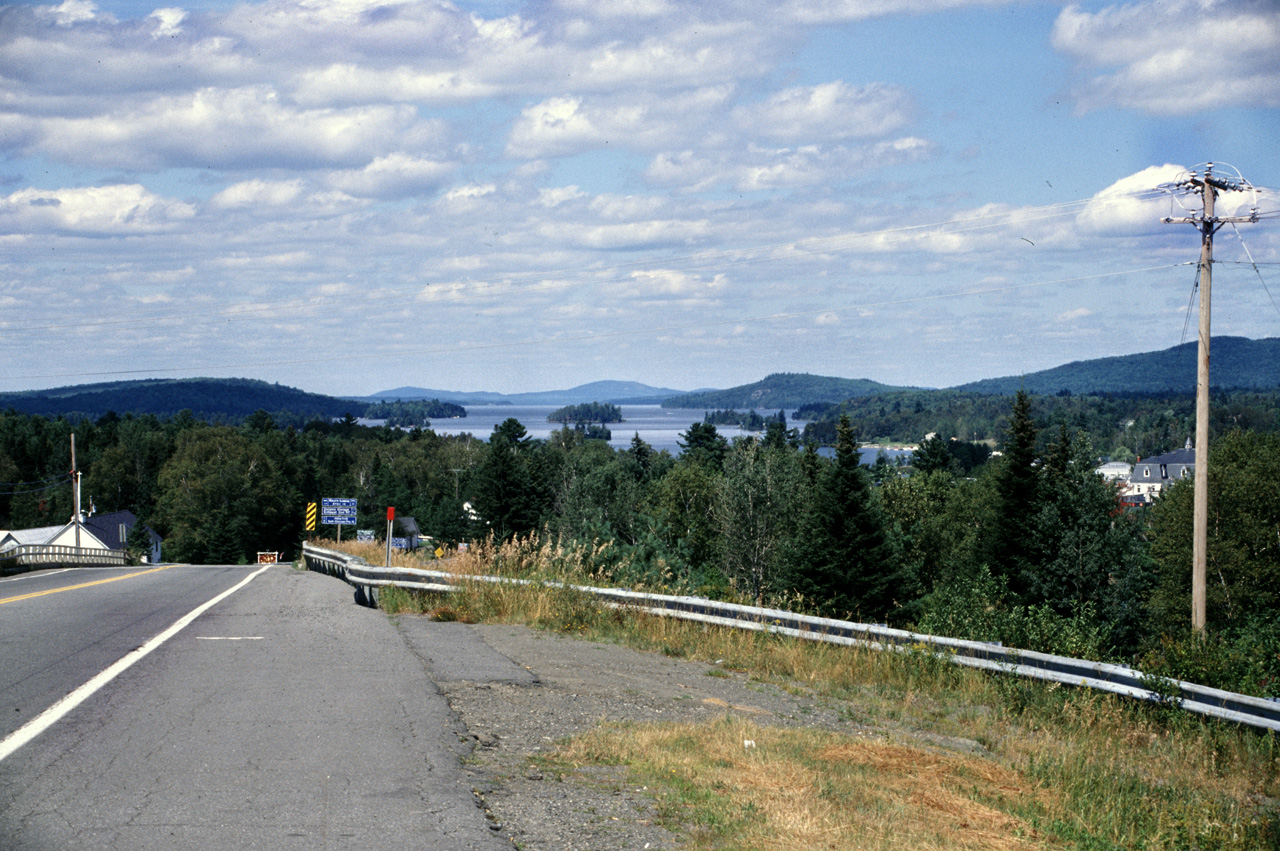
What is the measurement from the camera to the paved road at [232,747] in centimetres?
519

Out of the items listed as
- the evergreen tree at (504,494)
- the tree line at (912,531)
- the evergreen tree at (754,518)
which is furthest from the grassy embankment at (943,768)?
the evergreen tree at (504,494)

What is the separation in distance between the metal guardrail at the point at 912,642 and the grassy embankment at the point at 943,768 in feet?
0.52

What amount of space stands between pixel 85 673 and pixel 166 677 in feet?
2.47

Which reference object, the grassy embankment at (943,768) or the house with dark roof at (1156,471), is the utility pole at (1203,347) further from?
the house with dark roof at (1156,471)

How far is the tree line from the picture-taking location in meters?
18.0

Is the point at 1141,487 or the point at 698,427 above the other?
the point at 698,427

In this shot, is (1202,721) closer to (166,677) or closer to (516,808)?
(516,808)

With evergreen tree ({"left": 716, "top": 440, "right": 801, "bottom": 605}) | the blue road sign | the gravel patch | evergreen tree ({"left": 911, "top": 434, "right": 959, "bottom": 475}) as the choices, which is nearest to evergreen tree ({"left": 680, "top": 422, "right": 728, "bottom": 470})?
evergreen tree ({"left": 911, "top": 434, "right": 959, "bottom": 475})

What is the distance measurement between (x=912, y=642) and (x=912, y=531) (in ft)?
251

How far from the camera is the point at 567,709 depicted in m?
8.84

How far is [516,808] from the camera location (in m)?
5.81

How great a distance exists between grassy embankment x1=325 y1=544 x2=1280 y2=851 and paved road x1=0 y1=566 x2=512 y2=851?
1.29 m

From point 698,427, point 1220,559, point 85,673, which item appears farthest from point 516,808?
point 698,427

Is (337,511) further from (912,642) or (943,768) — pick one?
(943,768)
